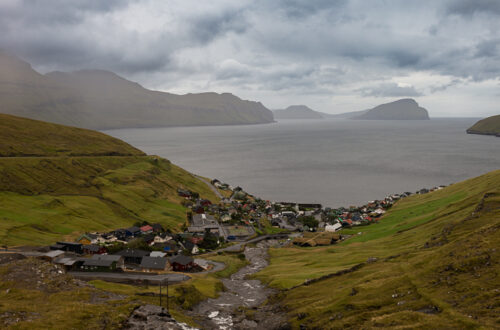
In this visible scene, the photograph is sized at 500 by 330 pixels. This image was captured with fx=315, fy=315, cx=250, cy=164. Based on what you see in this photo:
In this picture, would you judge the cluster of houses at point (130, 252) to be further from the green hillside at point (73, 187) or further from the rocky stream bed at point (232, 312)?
the rocky stream bed at point (232, 312)

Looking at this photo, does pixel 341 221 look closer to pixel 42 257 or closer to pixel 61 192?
pixel 42 257

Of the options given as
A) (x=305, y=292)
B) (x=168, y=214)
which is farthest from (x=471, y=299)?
(x=168, y=214)

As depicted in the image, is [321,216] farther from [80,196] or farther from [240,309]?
[80,196]

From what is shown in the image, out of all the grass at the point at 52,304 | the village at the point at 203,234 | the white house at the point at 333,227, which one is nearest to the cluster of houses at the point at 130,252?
the village at the point at 203,234

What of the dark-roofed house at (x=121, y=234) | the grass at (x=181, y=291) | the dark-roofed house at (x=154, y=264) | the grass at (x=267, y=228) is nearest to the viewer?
the grass at (x=181, y=291)

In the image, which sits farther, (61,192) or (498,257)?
(61,192)

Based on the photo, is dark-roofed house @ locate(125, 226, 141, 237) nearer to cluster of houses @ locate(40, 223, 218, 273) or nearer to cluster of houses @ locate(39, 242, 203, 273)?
cluster of houses @ locate(40, 223, 218, 273)
